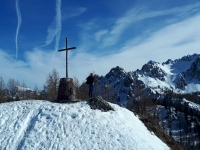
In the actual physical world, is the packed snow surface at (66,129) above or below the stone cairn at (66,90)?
below

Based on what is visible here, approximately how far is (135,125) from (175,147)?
168 inches

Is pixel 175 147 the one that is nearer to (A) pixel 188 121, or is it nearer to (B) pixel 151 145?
(B) pixel 151 145

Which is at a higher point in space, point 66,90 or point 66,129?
point 66,90

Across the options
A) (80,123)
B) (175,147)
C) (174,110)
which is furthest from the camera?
(174,110)

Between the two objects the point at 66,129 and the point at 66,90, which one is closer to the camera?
the point at 66,129

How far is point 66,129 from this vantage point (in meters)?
17.1

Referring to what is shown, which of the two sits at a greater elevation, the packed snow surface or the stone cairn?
the stone cairn

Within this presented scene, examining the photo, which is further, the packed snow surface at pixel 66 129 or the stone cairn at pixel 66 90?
the stone cairn at pixel 66 90

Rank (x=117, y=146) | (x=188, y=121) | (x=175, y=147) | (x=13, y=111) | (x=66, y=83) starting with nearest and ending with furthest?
(x=117, y=146)
(x=13, y=111)
(x=175, y=147)
(x=66, y=83)
(x=188, y=121)

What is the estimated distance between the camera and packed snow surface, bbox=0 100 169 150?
15.6 metres

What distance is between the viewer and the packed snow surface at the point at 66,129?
51.3 ft

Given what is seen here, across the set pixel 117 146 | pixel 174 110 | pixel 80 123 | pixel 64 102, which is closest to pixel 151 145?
pixel 117 146

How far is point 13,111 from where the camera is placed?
19.4m

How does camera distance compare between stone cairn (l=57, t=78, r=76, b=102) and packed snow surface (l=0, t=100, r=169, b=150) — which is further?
stone cairn (l=57, t=78, r=76, b=102)
